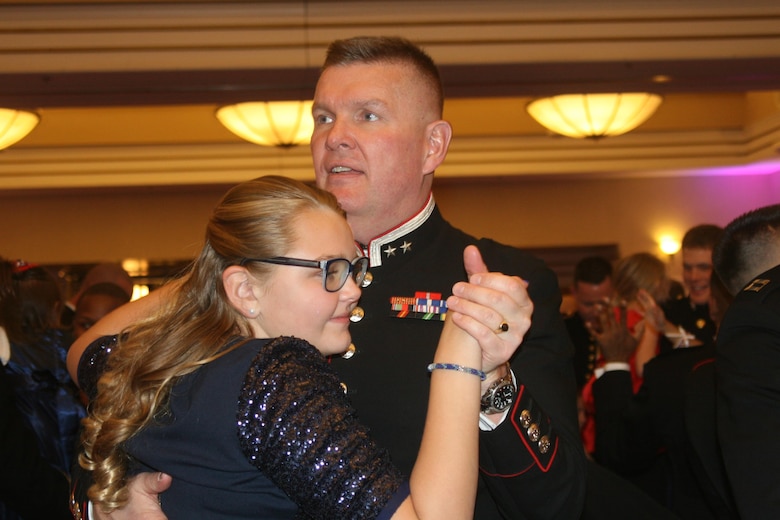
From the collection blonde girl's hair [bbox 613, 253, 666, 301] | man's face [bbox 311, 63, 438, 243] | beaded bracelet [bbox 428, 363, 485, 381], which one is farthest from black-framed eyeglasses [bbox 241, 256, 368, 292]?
blonde girl's hair [bbox 613, 253, 666, 301]

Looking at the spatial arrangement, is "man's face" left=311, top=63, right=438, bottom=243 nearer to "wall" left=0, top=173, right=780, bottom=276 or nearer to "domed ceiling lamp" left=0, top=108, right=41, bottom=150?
"domed ceiling lamp" left=0, top=108, right=41, bottom=150

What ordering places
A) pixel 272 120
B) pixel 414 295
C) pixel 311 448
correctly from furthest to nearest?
pixel 272 120
pixel 414 295
pixel 311 448

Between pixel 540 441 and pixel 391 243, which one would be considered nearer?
pixel 540 441

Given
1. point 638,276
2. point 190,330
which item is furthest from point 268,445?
point 638,276

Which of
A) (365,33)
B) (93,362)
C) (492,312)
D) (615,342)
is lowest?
(615,342)

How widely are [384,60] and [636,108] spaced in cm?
495

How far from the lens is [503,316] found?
128 centimetres

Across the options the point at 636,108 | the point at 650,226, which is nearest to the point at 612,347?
the point at 636,108

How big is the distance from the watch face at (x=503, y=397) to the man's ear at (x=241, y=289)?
1.32ft

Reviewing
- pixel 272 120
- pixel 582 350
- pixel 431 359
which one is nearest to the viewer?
pixel 431 359

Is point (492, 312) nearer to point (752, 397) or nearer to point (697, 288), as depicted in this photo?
point (752, 397)

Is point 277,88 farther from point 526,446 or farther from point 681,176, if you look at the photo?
point 681,176

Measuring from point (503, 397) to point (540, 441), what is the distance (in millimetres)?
110

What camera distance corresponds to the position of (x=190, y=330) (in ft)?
4.55
